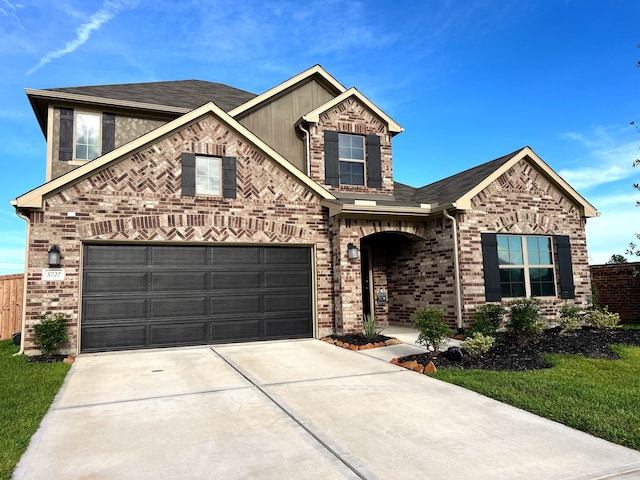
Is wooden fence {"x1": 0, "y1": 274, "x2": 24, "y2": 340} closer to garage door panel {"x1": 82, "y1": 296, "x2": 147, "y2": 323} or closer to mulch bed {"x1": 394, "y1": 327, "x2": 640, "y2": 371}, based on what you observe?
garage door panel {"x1": 82, "y1": 296, "x2": 147, "y2": 323}

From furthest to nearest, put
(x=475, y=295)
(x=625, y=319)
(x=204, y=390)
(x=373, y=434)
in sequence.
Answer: (x=625, y=319) < (x=475, y=295) < (x=204, y=390) < (x=373, y=434)

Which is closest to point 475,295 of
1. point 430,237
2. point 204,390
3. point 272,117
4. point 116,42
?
point 430,237

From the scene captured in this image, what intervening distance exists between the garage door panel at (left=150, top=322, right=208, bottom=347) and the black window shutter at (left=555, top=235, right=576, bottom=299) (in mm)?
9359

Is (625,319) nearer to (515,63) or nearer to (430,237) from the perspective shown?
(430,237)

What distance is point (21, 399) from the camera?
5.40 metres

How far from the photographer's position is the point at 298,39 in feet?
37.3

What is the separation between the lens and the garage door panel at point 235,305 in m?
9.89

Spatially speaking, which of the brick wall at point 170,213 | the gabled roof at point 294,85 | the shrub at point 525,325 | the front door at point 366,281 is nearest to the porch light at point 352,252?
the brick wall at point 170,213

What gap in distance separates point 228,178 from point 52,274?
13.7 ft

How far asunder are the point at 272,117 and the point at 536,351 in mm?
9774

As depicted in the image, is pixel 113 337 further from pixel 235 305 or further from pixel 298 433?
pixel 298 433

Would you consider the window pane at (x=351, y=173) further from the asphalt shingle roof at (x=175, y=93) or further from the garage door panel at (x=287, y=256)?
the asphalt shingle roof at (x=175, y=93)

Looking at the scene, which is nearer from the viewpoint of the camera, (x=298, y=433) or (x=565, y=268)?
(x=298, y=433)

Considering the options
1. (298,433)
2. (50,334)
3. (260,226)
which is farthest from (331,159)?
(298,433)
